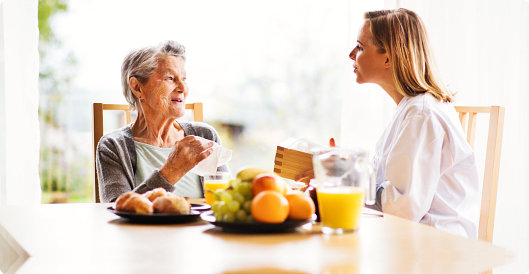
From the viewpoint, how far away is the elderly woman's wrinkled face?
2.27 m

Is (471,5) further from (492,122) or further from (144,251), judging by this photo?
(144,251)

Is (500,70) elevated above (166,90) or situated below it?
above

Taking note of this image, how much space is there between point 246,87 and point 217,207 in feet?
10.7

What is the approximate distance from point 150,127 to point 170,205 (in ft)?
3.31

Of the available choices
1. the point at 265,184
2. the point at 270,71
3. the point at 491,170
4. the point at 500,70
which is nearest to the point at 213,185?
the point at 265,184

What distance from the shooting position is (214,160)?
193 cm

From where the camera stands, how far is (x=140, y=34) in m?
3.93

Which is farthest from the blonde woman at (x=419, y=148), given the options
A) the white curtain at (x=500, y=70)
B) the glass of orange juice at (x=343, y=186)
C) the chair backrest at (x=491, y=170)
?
the white curtain at (x=500, y=70)

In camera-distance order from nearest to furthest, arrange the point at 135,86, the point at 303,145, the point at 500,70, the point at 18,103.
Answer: the point at 303,145, the point at 135,86, the point at 18,103, the point at 500,70

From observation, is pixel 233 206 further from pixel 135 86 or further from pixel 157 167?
pixel 135 86

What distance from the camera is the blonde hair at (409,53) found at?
6.60 feet

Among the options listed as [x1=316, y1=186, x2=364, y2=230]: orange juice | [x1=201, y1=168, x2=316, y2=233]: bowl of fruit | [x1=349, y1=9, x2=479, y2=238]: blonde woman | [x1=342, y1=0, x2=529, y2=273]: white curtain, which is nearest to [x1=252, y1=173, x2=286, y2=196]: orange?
[x1=201, y1=168, x2=316, y2=233]: bowl of fruit

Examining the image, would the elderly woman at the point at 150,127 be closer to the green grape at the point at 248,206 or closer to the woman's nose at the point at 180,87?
the woman's nose at the point at 180,87

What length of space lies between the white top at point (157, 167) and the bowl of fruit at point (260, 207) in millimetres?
940
